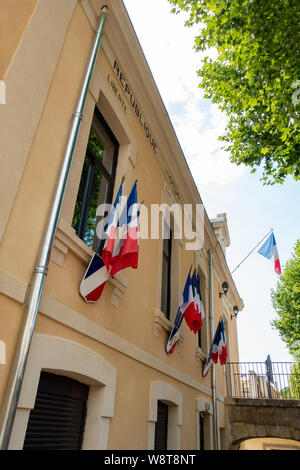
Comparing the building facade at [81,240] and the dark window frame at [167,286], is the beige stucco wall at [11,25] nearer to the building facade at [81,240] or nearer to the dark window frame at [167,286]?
the building facade at [81,240]

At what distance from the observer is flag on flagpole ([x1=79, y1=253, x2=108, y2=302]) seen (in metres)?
3.76

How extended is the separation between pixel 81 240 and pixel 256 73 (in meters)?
5.77

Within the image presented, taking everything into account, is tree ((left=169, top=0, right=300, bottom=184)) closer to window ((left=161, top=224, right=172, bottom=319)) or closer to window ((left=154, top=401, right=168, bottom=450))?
window ((left=161, top=224, right=172, bottom=319))

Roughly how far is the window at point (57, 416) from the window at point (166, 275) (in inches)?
132

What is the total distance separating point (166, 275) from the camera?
7.45 meters

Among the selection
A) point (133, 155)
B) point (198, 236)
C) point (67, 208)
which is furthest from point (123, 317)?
point (198, 236)

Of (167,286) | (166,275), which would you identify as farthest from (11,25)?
(167,286)

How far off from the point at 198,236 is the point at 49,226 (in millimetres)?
7171

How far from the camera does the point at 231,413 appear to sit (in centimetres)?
1095

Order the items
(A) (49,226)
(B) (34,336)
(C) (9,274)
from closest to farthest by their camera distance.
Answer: (C) (9,274) < (B) (34,336) < (A) (49,226)

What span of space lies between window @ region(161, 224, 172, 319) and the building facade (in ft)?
0.21

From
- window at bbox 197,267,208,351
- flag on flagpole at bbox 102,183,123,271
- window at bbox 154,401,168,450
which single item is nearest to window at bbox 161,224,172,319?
window at bbox 154,401,168,450

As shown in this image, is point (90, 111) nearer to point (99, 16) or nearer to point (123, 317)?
point (99, 16)
